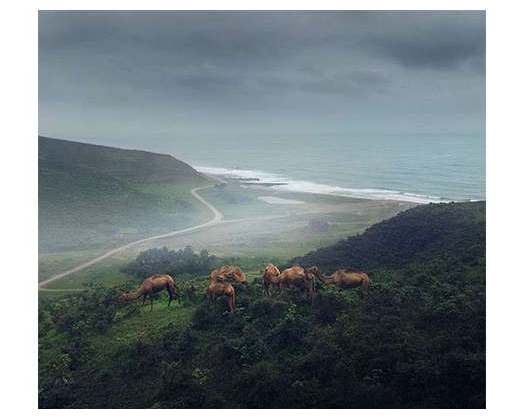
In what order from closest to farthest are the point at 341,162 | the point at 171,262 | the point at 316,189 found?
the point at 171,262
the point at 316,189
the point at 341,162

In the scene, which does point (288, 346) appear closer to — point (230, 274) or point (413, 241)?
point (230, 274)

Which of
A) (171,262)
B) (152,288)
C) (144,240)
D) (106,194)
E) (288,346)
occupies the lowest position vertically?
(288,346)

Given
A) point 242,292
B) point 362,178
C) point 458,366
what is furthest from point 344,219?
point 458,366

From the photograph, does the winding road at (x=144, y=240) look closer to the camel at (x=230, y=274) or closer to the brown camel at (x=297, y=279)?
the camel at (x=230, y=274)

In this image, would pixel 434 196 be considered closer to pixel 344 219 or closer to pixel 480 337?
pixel 344 219

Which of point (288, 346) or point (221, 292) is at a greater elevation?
point (221, 292)

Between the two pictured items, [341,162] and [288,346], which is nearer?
[288,346]

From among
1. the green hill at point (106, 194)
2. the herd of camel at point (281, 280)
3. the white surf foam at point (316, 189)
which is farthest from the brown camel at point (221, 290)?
the white surf foam at point (316, 189)

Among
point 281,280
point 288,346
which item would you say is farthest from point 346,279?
point 288,346
